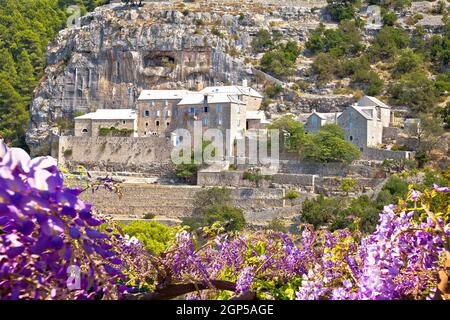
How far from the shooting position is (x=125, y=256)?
4180mm

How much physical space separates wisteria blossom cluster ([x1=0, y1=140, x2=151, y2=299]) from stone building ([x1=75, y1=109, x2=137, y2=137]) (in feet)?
153

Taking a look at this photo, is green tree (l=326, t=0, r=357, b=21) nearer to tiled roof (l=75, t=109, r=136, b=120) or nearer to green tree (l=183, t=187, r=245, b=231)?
tiled roof (l=75, t=109, r=136, b=120)

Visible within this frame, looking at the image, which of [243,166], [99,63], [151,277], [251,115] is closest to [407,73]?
[251,115]

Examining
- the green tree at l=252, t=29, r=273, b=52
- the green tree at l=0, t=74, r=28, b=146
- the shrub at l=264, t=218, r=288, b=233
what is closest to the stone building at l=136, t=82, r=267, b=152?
the shrub at l=264, t=218, r=288, b=233

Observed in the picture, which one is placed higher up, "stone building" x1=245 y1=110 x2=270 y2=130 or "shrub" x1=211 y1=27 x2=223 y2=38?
"shrub" x1=211 y1=27 x2=223 y2=38

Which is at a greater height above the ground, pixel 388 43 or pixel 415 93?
pixel 388 43

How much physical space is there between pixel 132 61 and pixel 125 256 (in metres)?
53.4

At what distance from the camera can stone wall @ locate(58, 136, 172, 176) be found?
1858 inches

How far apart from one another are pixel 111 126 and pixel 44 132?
7.04m

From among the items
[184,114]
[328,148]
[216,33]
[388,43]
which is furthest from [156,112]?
[388,43]

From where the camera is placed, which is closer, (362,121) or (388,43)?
(362,121)

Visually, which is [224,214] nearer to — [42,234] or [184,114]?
[184,114]

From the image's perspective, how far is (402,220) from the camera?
421cm
